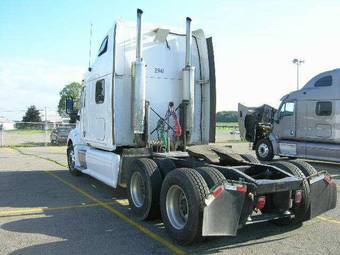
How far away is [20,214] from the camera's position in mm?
7469

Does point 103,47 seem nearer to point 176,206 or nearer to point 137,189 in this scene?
point 137,189

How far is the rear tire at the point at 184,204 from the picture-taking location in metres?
5.38

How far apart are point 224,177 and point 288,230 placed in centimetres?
151

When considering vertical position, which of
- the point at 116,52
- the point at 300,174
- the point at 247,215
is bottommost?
the point at 247,215

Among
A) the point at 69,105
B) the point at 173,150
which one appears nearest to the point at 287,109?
the point at 69,105

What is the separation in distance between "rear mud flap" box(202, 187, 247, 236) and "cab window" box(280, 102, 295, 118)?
12218 mm

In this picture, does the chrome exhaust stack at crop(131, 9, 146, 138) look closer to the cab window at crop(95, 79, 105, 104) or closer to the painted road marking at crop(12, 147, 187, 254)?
the cab window at crop(95, 79, 105, 104)

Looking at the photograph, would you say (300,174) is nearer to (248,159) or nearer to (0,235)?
(248,159)

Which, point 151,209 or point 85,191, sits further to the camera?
point 85,191

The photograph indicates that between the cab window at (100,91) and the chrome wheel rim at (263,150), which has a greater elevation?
the cab window at (100,91)

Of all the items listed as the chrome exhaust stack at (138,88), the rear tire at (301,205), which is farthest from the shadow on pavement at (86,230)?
the chrome exhaust stack at (138,88)

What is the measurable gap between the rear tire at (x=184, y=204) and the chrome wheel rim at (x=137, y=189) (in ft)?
3.58

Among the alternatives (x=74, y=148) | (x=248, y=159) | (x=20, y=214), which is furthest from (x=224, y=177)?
(x=74, y=148)

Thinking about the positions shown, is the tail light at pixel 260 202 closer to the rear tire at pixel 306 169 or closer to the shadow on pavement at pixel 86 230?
the shadow on pavement at pixel 86 230
